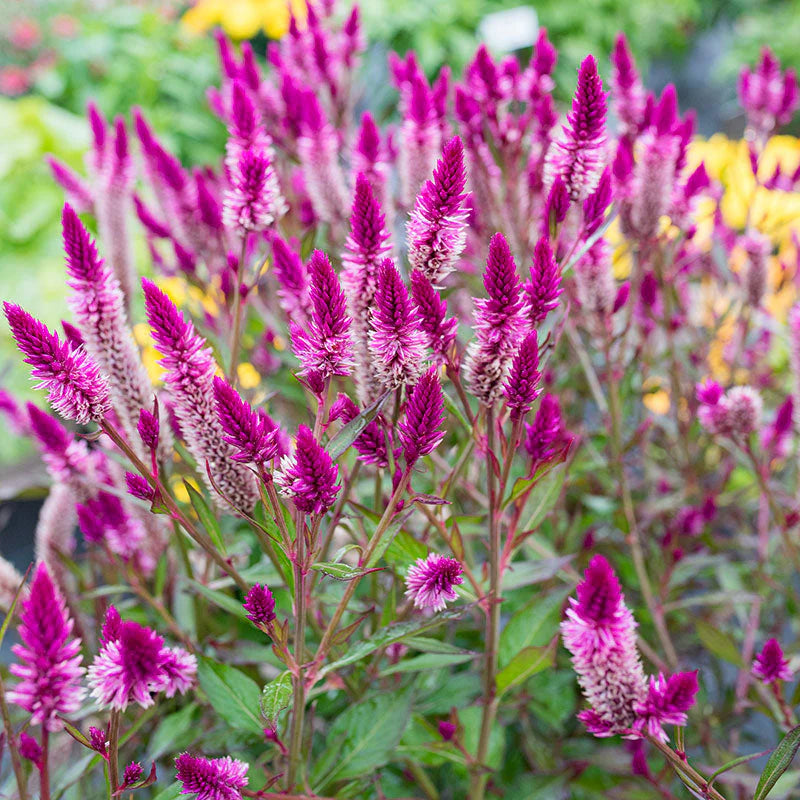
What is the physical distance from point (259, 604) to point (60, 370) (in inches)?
10.6

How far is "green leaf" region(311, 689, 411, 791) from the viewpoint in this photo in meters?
0.87

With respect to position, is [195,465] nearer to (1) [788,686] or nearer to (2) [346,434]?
(2) [346,434]

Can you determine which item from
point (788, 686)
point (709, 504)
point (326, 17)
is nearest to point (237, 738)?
point (709, 504)

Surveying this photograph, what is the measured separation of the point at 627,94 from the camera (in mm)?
1253

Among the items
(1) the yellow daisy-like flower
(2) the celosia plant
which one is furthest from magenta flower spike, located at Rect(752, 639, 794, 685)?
(1) the yellow daisy-like flower

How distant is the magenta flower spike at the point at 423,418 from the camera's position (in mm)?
636

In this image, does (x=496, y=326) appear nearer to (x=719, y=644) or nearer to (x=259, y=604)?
(x=259, y=604)

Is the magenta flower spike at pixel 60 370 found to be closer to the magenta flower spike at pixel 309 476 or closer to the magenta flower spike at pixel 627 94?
the magenta flower spike at pixel 309 476

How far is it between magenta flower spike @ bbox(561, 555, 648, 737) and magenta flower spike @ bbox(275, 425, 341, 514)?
227 mm

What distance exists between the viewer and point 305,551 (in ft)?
2.40

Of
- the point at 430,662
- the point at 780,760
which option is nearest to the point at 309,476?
the point at 430,662

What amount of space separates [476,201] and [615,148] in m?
0.26

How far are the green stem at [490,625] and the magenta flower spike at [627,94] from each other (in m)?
0.75

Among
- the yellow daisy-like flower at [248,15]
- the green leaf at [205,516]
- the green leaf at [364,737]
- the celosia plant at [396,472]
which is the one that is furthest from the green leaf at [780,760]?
the yellow daisy-like flower at [248,15]
